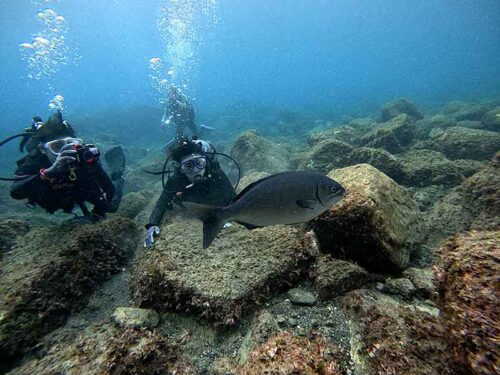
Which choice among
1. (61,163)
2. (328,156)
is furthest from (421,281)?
(61,163)

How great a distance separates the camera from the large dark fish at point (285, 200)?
2.34 meters

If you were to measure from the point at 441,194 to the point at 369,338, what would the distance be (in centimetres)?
478

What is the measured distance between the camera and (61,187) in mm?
5133

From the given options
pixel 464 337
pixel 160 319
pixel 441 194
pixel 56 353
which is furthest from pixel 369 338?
pixel 441 194

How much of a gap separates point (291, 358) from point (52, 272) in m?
3.54

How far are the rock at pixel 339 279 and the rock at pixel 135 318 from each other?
6.48 feet

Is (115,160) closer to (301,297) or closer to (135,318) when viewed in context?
(135,318)

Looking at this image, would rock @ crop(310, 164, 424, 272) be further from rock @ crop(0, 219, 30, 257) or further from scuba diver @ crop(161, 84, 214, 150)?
scuba diver @ crop(161, 84, 214, 150)

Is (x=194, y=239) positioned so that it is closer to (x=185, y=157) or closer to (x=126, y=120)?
(x=185, y=157)

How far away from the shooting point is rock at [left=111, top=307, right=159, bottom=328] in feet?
9.25

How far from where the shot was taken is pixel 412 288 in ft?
9.18

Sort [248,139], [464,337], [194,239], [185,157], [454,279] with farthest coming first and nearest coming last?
[248,139] → [185,157] → [194,239] → [454,279] → [464,337]

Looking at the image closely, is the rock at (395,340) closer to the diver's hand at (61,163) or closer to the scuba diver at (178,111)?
the diver's hand at (61,163)

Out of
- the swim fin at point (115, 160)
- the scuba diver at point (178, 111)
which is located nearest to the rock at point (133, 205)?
the swim fin at point (115, 160)
